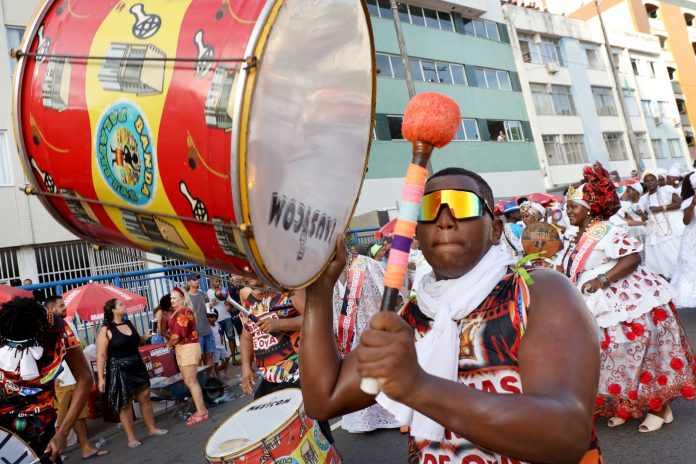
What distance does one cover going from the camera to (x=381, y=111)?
76.3ft

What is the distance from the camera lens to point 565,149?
32.0m

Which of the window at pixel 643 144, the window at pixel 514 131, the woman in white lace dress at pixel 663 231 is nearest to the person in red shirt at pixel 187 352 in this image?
the woman in white lace dress at pixel 663 231

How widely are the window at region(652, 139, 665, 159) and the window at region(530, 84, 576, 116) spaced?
33.4 feet

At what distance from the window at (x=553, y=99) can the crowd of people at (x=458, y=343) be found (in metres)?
24.4

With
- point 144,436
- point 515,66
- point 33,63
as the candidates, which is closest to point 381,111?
point 515,66

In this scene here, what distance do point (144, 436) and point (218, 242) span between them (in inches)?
253

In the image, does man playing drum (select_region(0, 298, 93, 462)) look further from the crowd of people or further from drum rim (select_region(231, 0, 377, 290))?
drum rim (select_region(231, 0, 377, 290))

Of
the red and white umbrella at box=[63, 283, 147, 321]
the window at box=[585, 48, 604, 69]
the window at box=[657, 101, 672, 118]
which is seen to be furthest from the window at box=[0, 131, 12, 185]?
the window at box=[657, 101, 672, 118]

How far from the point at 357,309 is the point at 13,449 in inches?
124

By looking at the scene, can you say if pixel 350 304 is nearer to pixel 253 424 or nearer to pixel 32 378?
pixel 253 424

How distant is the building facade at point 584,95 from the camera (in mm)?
31031

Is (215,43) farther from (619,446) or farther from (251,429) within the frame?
(619,446)

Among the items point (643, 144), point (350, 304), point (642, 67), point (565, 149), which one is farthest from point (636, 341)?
point (642, 67)

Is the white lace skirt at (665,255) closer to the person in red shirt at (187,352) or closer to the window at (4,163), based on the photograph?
the person in red shirt at (187,352)
